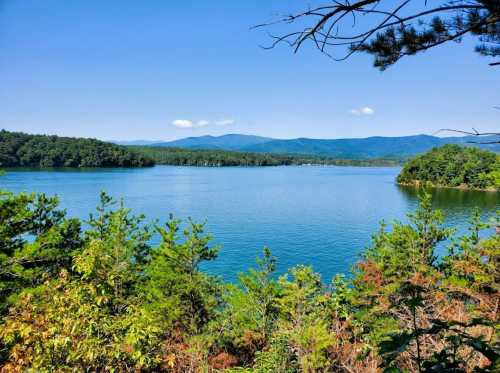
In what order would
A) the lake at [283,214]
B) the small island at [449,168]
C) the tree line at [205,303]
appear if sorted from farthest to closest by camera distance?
1. the small island at [449,168]
2. the lake at [283,214]
3. the tree line at [205,303]

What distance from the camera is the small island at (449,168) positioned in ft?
260

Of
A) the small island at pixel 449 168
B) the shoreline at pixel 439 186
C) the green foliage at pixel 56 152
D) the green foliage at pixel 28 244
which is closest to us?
the green foliage at pixel 28 244

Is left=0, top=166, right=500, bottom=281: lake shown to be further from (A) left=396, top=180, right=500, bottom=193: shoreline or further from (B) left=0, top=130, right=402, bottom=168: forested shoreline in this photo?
(B) left=0, top=130, right=402, bottom=168: forested shoreline

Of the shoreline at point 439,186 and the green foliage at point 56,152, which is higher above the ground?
the green foliage at point 56,152

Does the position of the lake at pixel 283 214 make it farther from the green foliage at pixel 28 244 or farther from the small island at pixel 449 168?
the small island at pixel 449 168

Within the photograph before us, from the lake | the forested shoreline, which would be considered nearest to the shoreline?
the lake

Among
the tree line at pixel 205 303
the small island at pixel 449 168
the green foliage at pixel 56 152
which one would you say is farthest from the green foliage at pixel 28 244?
the green foliage at pixel 56 152

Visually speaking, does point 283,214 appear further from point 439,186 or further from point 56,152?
point 56,152

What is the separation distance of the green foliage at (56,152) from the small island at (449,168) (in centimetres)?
10862

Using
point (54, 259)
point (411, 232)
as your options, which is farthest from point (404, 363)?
point (54, 259)

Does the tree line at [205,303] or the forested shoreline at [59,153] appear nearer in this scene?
the tree line at [205,303]

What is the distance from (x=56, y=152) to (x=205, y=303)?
419 ft

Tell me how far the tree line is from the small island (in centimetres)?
7259

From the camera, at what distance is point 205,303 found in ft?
44.9
